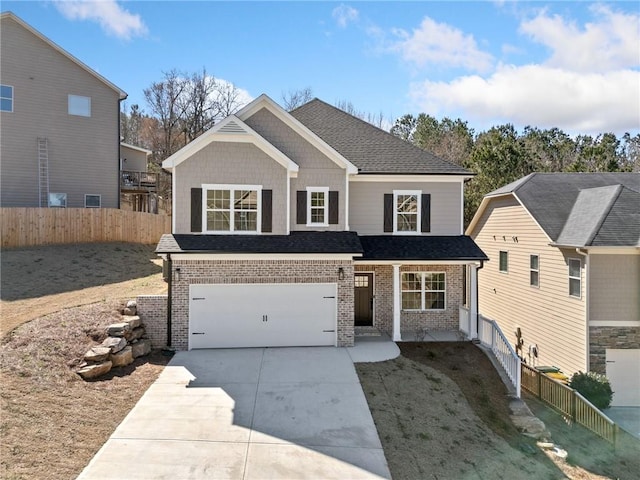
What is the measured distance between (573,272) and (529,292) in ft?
9.21

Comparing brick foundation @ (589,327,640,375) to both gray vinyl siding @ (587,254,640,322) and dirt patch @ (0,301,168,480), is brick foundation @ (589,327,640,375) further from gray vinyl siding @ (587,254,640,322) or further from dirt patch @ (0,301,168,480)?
dirt patch @ (0,301,168,480)

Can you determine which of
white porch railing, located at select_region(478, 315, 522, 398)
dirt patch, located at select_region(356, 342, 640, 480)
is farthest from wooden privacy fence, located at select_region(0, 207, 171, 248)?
white porch railing, located at select_region(478, 315, 522, 398)

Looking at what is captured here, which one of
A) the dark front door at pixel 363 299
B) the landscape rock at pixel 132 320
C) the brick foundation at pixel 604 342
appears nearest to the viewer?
the landscape rock at pixel 132 320

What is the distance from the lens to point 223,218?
1331 cm

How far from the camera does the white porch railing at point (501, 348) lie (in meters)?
11.7

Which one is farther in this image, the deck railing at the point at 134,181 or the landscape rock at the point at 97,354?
the deck railing at the point at 134,181

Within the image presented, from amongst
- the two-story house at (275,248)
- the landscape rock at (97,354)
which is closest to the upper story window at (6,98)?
the two-story house at (275,248)

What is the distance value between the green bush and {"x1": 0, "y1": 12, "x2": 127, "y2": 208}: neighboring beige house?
24.2m

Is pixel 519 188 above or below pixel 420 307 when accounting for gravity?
above

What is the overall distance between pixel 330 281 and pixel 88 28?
48.0 feet

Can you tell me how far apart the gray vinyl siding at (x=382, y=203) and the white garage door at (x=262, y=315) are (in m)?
3.26

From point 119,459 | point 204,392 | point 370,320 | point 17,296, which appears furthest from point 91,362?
point 370,320

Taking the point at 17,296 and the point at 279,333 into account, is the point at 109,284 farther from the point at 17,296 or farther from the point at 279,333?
the point at 279,333

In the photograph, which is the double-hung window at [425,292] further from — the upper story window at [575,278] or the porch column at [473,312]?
the upper story window at [575,278]
